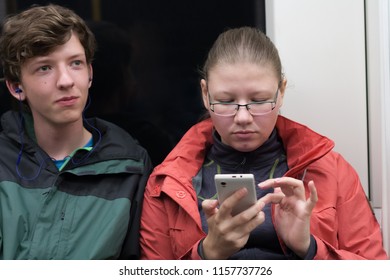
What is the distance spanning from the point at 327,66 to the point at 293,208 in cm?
59

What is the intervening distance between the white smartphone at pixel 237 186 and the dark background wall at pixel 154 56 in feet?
2.04

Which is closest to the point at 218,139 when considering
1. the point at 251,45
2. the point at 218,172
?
the point at 218,172

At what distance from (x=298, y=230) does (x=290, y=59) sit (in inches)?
25.0

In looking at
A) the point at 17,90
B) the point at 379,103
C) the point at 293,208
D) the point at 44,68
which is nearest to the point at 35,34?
the point at 44,68

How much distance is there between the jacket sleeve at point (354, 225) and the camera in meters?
2.07

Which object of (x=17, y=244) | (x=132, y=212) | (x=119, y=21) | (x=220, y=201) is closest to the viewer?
(x=220, y=201)

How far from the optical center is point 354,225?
2082 mm

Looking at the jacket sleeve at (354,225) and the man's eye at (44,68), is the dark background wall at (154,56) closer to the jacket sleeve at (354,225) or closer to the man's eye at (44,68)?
the man's eye at (44,68)

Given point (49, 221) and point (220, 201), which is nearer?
point (220, 201)

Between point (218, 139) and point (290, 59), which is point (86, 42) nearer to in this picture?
point (218, 139)

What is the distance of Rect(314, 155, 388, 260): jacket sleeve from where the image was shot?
6.78ft

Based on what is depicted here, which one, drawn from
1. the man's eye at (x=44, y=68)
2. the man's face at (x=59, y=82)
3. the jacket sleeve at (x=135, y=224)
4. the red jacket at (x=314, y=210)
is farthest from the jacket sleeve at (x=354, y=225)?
the man's eye at (x=44, y=68)

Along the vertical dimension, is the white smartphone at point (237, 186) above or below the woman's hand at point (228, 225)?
above

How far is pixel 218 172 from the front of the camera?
7.24 feet
